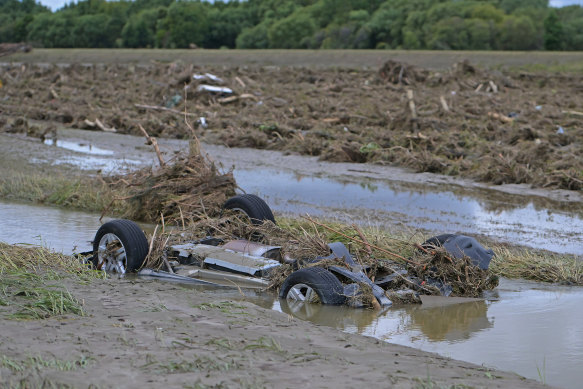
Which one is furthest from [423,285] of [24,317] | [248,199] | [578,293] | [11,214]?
[11,214]

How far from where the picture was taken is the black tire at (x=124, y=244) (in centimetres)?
894

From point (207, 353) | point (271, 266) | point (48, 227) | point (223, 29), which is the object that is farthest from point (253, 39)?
point (207, 353)

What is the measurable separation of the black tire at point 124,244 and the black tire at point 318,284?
1.96 metres

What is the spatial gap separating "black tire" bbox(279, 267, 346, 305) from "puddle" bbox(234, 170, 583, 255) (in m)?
3.77

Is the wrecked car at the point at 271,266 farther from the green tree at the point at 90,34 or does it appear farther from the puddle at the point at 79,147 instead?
the green tree at the point at 90,34

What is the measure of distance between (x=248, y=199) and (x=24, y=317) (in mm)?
4194

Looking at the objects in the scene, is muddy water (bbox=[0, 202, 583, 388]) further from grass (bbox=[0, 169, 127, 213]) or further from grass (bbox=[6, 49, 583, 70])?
grass (bbox=[6, 49, 583, 70])

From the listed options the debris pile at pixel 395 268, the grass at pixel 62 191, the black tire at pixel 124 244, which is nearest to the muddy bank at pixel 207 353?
the debris pile at pixel 395 268

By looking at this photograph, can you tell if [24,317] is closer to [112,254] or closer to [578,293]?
[112,254]

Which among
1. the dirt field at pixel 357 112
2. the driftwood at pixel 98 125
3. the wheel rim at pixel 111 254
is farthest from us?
the driftwood at pixel 98 125

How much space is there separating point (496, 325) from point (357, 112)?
20.0m

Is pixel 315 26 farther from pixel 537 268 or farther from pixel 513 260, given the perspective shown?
pixel 537 268

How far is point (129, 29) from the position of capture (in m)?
97.9

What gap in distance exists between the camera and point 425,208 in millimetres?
14547
